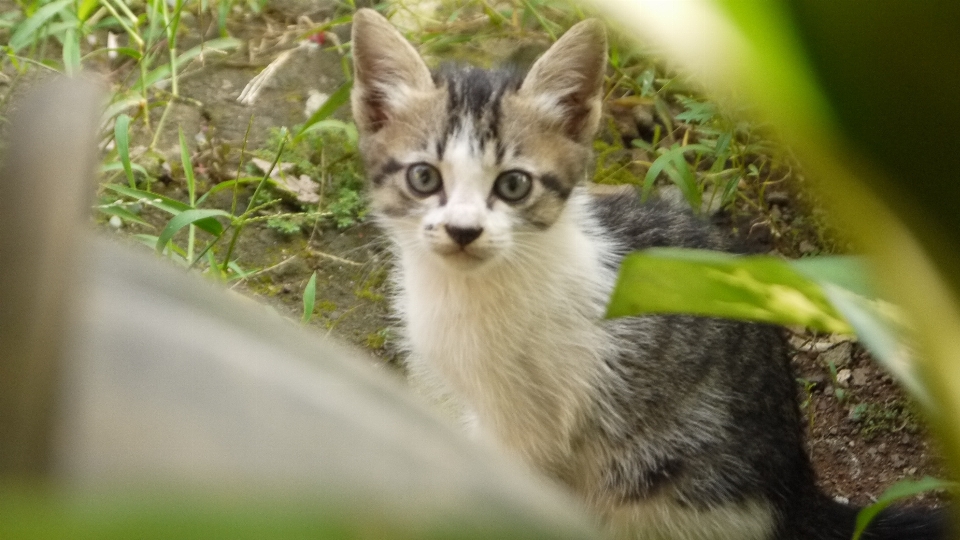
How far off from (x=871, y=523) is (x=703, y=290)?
1080mm

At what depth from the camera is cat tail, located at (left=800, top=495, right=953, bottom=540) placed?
146 centimetres

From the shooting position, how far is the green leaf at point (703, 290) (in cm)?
62

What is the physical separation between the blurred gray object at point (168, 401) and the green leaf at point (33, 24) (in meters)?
1.86

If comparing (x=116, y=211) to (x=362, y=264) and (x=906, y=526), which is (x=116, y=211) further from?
(x=906, y=526)

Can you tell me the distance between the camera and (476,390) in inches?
64.6

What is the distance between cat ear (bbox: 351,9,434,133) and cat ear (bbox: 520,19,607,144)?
0.71 ft

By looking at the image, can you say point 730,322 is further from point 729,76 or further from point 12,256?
point 12,256

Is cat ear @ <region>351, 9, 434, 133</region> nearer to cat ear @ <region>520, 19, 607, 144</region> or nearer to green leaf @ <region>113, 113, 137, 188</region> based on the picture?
cat ear @ <region>520, 19, 607, 144</region>

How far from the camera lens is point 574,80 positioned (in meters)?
1.59

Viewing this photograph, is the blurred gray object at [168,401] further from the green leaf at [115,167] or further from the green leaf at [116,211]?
the green leaf at [115,167]


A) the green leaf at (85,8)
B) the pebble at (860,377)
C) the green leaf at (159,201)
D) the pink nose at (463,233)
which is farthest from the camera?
the green leaf at (85,8)

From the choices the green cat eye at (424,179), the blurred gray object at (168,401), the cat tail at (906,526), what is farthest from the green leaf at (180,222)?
the cat tail at (906,526)

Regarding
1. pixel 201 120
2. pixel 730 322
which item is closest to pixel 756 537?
pixel 730 322

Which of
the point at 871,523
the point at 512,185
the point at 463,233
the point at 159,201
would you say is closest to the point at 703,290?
the point at 463,233
